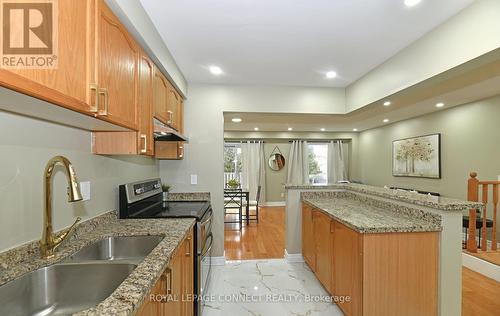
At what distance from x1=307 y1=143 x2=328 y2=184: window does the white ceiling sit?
5.27 metres

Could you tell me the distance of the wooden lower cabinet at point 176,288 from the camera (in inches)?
41.7

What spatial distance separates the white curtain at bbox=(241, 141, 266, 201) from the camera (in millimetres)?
7656

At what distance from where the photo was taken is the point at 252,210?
23.4 ft

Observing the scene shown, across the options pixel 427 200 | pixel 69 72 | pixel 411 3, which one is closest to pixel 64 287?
pixel 69 72

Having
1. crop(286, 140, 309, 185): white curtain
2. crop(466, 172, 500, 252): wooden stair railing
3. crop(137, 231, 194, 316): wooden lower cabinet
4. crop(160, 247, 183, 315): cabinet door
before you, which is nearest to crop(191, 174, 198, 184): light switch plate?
crop(137, 231, 194, 316): wooden lower cabinet

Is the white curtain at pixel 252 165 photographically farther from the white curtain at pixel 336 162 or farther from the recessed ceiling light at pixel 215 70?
the recessed ceiling light at pixel 215 70

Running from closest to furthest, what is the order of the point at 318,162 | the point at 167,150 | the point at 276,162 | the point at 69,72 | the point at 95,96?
the point at 69,72, the point at 95,96, the point at 167,150, the point at 276,162, the point at 318,162

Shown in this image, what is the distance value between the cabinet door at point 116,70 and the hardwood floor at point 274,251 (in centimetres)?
272

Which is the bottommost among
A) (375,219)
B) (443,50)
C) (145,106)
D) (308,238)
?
(308,238)

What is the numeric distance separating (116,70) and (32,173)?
0.68m

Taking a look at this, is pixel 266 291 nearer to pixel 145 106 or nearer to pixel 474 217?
pixel 145 106

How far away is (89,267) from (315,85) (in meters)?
3.06

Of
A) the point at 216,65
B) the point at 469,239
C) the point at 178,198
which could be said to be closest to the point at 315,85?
the point at 216,65

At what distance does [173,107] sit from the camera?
2.67m
